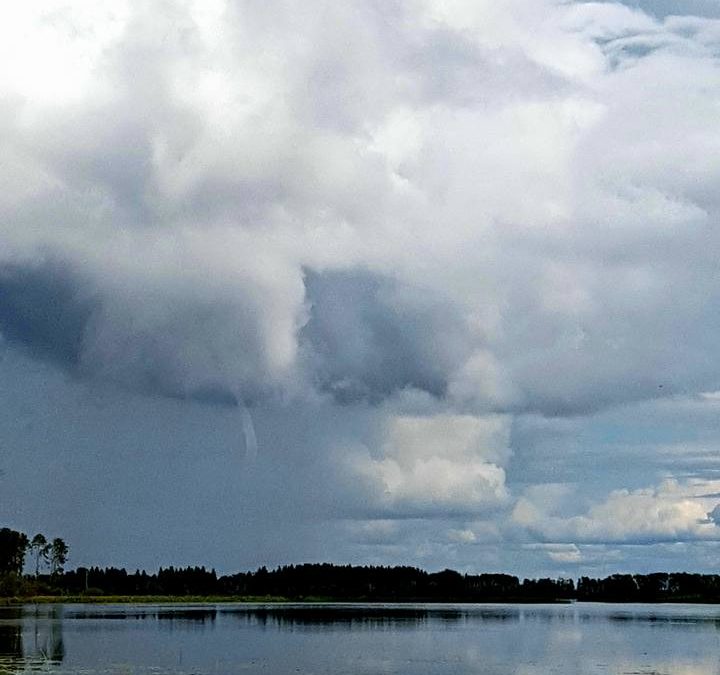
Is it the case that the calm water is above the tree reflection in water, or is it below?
below

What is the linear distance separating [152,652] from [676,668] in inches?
1341

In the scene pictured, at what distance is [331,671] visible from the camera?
67.1 metres

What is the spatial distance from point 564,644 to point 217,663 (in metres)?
37.9

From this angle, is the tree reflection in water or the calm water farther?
the calm water

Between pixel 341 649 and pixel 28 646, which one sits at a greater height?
pixel 28 646

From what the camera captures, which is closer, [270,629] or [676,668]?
[676,668]

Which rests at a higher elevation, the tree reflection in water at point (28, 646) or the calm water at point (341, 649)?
the tree reflection in water at point (28, 646)

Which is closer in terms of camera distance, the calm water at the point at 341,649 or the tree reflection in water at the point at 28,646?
the tree reflection in water at the point at 28,646

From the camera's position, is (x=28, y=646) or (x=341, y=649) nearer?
(x=28, y=646)

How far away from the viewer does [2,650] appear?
248ft

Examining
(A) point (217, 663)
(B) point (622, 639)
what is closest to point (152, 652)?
(A) point (217, 663)

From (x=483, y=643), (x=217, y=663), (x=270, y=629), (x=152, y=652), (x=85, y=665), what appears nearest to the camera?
(x=85, y=665)

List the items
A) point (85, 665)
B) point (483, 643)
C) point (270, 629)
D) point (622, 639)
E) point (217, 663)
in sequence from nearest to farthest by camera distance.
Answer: point (85, 665) < point (217, 663) < point (483, 643) < point (622, 639) < point (270, 629)

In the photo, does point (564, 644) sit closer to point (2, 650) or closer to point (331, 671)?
point (331, 671)
